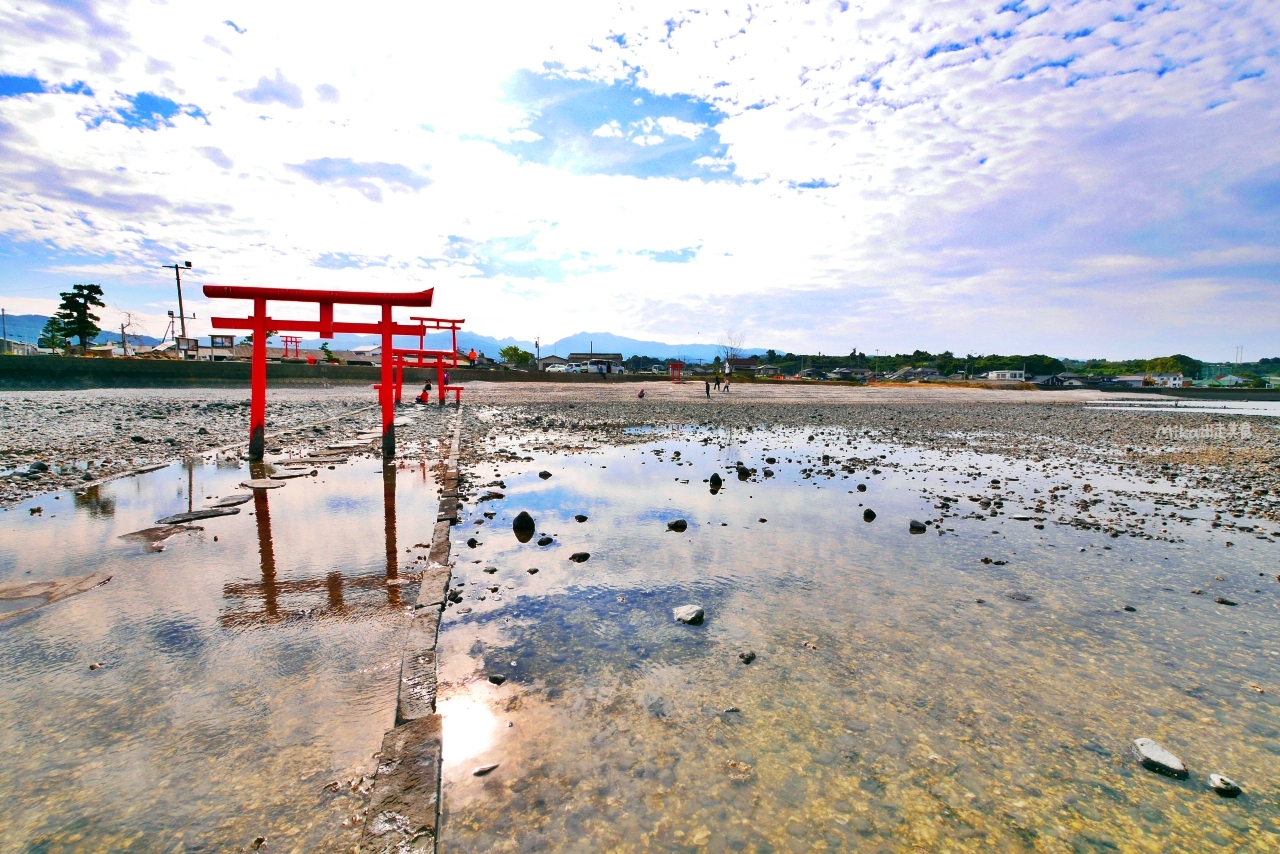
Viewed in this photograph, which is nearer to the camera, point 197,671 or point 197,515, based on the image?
point 197,671

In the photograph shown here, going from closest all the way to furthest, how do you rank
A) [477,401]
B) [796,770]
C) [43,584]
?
[796,770] < [43,584] < [477,401]

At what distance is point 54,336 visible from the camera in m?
71.1

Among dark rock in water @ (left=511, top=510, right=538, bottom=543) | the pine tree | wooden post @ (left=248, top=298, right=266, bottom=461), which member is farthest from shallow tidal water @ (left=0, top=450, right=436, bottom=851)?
the pine tree

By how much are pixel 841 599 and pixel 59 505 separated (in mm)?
11513

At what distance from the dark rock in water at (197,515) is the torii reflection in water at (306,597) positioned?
88.0 inches

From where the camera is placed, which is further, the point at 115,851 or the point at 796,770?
the point at 796,770

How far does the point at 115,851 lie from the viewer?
264cm

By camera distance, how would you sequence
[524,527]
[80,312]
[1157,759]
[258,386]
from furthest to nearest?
[80,312] < [258,386] < [524,527] < [1157,759]

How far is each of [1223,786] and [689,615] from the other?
3658mm

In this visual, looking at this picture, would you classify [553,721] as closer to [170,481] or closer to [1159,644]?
[1159,644]

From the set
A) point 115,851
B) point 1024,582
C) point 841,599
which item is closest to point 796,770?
point 841,599

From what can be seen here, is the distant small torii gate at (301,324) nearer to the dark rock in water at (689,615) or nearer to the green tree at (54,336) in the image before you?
the dark rock in water at (689,615)

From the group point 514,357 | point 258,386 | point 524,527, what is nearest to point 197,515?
point 524,527

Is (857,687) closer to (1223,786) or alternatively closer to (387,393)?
(1223,786)
